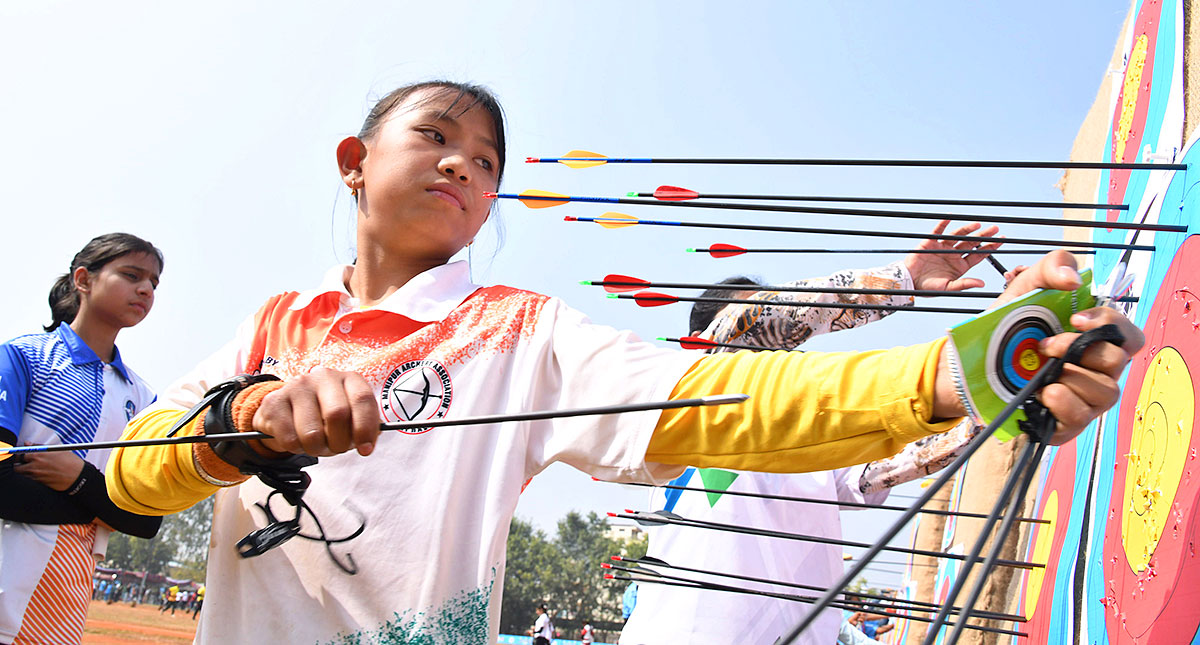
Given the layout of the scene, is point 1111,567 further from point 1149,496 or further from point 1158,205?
point 1158,205

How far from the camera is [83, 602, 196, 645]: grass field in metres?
17.3

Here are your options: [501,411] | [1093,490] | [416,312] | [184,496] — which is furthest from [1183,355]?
[184,496]

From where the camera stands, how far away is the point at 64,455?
6.51 feet

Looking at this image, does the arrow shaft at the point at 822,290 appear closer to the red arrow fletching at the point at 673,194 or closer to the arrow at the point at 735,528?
the red arrow fletching at the point at 673,194

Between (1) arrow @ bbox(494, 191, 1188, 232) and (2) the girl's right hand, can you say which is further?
(1) arrow @ bbox(494, 191, 1188, 232)

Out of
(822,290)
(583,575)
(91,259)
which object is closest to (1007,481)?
(822,290)

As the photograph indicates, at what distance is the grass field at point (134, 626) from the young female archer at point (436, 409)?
14346 mm

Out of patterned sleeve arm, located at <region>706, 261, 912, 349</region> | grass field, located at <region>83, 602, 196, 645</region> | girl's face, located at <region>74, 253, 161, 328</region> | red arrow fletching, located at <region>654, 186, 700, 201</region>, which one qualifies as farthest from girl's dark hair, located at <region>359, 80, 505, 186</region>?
grass field, located at <region>83, 602, 196, 645</region>

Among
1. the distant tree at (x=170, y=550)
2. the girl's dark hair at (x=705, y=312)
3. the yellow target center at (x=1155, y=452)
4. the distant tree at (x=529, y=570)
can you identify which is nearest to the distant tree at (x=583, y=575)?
the distant tree at (x=529, y=570)

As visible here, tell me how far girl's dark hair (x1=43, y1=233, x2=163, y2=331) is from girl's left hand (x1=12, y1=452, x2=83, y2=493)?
731 millimetres

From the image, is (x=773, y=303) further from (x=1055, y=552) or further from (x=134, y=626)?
(x=134, y=626)

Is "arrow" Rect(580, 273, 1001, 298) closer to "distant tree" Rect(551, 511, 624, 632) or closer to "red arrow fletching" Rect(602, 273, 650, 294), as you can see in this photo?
"red arrow fletching" Rect(602, 273, 650, 294)

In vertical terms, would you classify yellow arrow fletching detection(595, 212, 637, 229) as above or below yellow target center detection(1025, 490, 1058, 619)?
above

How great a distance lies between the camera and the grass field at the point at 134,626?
1733 cm
